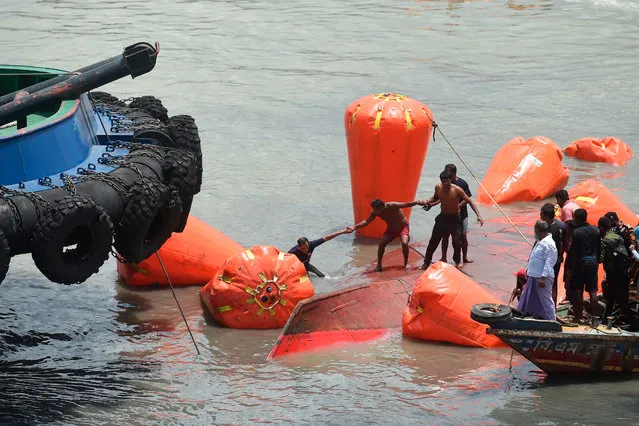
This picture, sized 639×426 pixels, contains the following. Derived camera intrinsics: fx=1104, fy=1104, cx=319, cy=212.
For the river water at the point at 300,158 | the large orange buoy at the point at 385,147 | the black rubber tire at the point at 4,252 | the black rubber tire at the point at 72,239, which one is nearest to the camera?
the black rubber tire at the point at 4,252

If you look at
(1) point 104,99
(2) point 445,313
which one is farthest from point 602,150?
(1) point 104,99

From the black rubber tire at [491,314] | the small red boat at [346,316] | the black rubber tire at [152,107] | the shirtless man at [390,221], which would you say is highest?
the black rubber tire at [152,107]

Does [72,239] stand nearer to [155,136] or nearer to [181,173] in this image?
[181,173]

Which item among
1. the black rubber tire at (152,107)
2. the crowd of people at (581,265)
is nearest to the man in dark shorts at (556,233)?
the crowd of people at (581,265)

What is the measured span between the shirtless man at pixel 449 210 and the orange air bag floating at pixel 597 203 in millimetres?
1569

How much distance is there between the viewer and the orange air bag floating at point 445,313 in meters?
10.2

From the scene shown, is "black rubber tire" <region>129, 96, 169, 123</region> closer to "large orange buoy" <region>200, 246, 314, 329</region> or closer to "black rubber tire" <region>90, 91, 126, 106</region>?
"black rubber tire" <region>90, 91, 126, 106</region>

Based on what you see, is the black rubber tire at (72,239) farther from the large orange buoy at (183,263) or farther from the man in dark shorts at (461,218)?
the man in dark shorts at (461,218)

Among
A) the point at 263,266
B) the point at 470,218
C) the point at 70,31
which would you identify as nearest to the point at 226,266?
the point at 263,266

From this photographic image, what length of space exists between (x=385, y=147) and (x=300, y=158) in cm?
493

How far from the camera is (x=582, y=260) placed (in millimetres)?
9539

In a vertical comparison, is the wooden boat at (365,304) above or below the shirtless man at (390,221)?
below

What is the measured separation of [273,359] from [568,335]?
2711 mm

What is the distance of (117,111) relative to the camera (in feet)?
37.5
